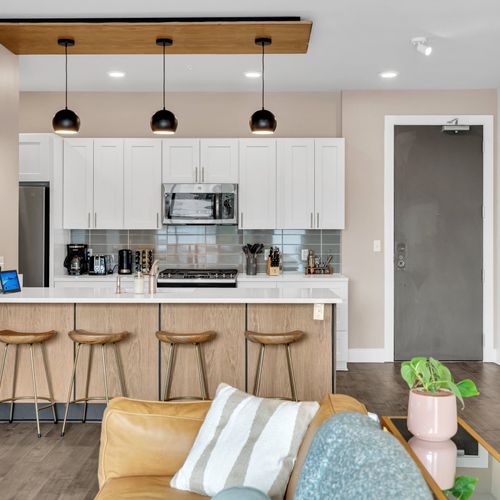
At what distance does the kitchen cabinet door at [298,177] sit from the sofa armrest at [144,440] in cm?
402

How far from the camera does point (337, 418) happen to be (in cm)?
151

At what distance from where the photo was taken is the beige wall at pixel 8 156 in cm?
459

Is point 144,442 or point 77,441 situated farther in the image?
point 77,441

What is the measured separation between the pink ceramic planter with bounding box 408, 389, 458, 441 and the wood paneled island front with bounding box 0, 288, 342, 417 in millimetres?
2217

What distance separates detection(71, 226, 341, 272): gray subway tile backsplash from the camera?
20.9 feet

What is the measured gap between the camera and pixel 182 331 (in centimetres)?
414

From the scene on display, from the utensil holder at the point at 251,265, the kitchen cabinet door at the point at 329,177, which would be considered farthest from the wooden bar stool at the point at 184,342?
the kitchen cabinet door at the point at 329,177

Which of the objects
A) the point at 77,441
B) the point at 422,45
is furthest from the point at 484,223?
the point at 77,441

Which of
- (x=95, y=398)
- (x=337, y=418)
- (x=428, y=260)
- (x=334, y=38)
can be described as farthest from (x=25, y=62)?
(x=337, y=418)

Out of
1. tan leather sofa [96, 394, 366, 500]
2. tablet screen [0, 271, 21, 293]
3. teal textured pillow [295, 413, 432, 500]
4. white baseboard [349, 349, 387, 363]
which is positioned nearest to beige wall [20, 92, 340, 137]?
white baseboard [349, 349, 387, 363]

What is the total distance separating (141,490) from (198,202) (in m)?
4.27

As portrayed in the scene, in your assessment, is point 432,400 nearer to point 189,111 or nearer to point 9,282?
point 9,282

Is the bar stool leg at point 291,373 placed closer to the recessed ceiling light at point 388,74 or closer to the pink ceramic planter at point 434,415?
the pink ceramic planter at point 434,415

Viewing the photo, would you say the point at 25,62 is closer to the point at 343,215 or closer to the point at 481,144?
the point at 343,215
